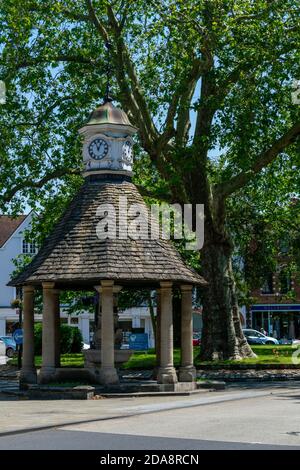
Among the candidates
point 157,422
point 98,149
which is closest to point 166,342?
point 98,149

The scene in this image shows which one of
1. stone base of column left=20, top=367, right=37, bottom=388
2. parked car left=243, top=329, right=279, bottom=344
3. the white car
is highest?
parked car left=243, top=329, right=279, bottom=344

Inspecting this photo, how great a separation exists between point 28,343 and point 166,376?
4.50 meters

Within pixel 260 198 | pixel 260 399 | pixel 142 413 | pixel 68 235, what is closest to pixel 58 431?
pixel 142 413

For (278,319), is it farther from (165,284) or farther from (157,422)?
(157,422)

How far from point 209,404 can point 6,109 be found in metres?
17.9

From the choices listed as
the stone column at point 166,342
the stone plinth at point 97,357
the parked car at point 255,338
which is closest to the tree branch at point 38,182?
the stone plinth at point 97,357

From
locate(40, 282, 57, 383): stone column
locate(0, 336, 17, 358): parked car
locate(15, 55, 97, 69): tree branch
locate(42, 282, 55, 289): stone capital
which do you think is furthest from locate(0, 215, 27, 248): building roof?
locate(42, 282, 55, 289): stone capital

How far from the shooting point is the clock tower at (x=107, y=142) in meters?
24.1

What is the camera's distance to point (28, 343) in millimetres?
24406

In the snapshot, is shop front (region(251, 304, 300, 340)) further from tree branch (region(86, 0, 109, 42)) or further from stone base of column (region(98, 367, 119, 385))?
stone base of column (region(98, 367, 119, 385))

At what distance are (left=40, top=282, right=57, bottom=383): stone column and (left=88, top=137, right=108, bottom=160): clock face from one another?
164 inches

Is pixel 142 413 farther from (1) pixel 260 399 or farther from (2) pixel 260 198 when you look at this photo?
(2) pixel 260 198

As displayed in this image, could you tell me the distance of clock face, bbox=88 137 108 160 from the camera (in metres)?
24.2

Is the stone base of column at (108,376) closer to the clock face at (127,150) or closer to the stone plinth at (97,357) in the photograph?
the stone plinth at (97,357)
